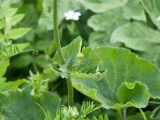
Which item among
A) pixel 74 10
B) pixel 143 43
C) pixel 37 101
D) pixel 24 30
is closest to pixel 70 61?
pixel 37 101

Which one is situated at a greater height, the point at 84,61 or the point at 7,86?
the point at 84,61

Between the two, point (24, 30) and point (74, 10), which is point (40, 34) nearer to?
point (74, 10)

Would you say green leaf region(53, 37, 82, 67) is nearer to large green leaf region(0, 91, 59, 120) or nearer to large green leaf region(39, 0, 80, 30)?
large green leaf region(0, 91, 59, 120)

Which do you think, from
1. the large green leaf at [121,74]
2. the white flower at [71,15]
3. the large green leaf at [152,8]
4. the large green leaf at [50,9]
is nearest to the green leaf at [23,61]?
the large green leaf at [50,9]

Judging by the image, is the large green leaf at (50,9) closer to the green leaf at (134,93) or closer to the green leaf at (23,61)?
the green leaf at (23,61)

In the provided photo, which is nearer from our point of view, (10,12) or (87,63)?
(87,63)

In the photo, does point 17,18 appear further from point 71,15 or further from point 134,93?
point 134,93

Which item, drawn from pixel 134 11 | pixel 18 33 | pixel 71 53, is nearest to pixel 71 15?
pixel 134 11

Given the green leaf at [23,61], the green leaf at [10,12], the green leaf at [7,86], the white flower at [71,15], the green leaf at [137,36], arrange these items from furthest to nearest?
the green leaf at [23,61]
the white flower at [71,15]
the green leaf at [137,36]
the green leaf at [10,12]
the green leaf at [7,86]
